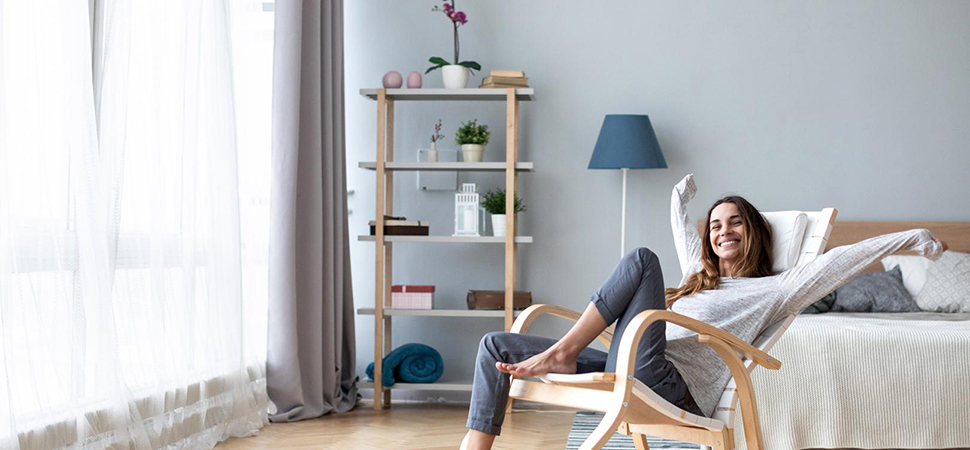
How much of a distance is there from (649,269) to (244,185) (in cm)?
200

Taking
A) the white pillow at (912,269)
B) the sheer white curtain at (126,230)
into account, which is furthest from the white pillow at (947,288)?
the sheer white curtain at (126,230)

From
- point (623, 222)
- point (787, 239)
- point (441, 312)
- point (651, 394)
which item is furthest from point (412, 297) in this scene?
point (651, 394)

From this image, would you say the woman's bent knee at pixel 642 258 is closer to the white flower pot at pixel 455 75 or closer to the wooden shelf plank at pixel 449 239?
the wooden shelf plank at pixel 449 239

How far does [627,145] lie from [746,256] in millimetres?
1596

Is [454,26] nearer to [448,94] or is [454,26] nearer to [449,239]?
[448,94]

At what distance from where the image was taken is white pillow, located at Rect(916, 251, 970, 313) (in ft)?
12.6

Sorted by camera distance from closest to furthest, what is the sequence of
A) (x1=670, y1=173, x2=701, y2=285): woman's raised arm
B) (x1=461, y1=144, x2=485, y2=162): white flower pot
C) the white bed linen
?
(x1=670, y1=173, x2=701, y2=285): woman's raised arm < the white bed linen < (x1=461, y1=144, x2=485, y2=162): white flower pot

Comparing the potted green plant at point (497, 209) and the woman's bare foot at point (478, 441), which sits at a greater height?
the potted green plant at point (497, 209)

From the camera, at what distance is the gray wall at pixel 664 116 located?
14.4 feet

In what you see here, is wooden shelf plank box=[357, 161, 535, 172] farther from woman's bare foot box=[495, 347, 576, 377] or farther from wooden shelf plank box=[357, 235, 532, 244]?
woman's bare foot box=[495, 347, 576, 377]

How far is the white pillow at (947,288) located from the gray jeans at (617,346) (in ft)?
6.84

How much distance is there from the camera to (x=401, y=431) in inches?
144

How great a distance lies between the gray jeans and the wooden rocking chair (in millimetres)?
61

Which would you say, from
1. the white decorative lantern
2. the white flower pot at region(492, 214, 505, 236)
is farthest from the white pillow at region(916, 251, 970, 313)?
the white decorative lantern
